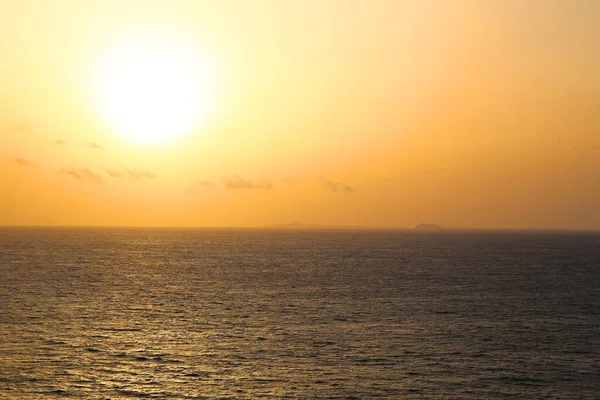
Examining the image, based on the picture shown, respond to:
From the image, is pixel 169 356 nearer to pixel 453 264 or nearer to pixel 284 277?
pixel 284 277

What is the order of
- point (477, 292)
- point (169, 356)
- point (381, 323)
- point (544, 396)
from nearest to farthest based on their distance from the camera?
point (544, 396), point (169, 356), point (381, 323), point (477, 292)

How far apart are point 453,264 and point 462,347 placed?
Answer: 128 m

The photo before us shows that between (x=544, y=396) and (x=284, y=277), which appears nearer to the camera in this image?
(x=544, y=396)

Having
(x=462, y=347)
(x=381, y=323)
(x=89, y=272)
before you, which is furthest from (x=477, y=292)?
(x=89, y=272)

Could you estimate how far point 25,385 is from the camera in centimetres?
5544

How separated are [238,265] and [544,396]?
140593mm

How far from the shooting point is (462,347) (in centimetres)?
7244

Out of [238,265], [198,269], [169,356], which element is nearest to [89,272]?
[198,269]

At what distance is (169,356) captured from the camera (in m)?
67.2

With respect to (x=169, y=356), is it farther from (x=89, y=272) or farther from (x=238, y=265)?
(x=238, y=265)

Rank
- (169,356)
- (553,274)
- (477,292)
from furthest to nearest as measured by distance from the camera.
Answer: (553,274)
(477,292)
(169,356)

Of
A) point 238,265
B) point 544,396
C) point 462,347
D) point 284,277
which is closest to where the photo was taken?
point 544,396

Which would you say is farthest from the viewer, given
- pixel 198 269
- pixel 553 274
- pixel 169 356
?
pixel 198 269

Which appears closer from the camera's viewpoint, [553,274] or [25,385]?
[25,385]
